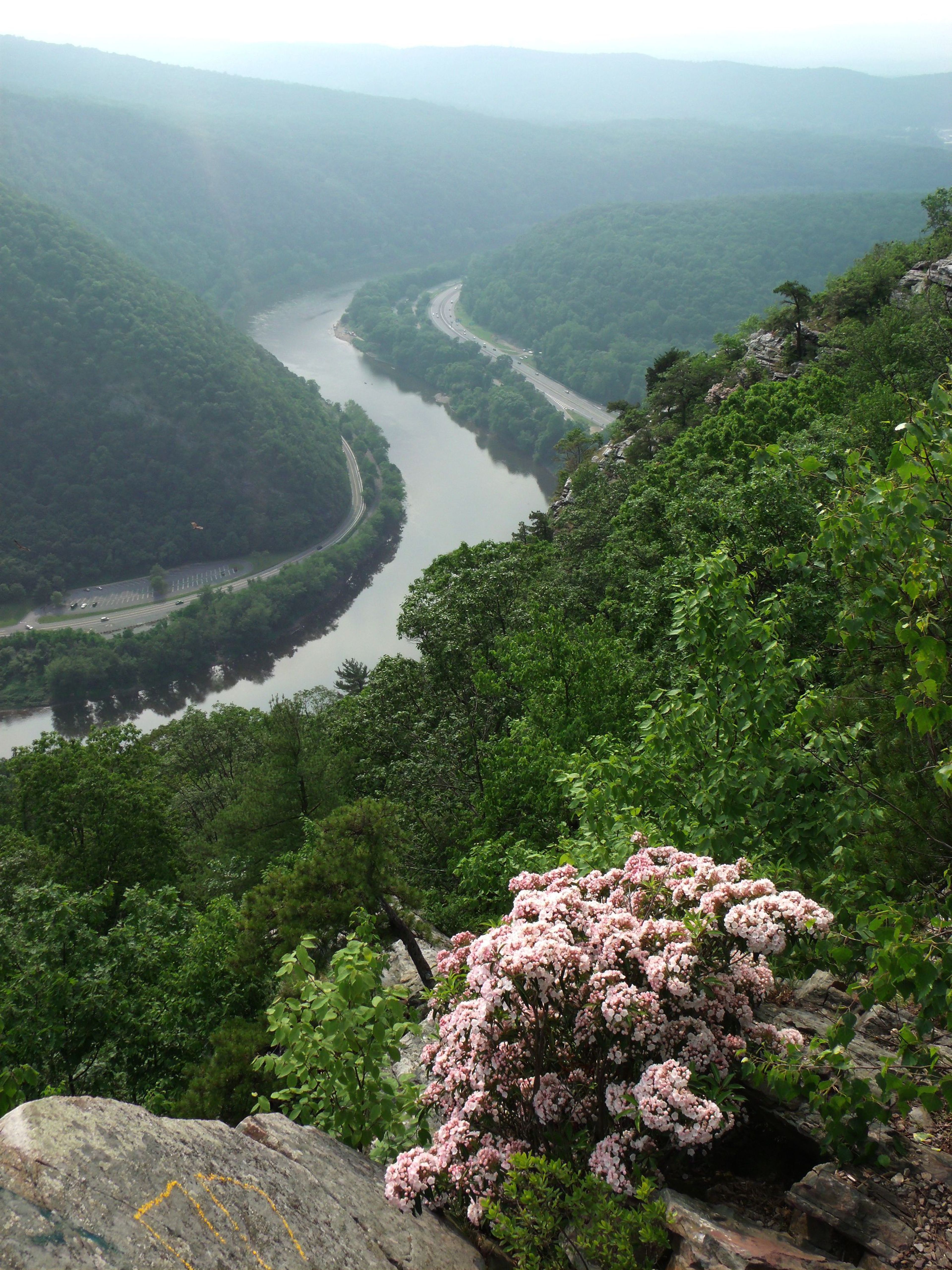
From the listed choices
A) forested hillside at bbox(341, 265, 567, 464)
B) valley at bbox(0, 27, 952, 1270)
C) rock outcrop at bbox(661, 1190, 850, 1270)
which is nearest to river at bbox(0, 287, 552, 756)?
forested hillside at bbox(341, 265, 567, 464)

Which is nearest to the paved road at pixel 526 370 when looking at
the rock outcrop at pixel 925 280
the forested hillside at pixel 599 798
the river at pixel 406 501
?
the river at pixel 406 501

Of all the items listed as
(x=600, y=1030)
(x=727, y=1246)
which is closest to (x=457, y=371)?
(x=600, y=1030)

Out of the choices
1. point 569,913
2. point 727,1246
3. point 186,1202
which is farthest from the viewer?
point 569,913

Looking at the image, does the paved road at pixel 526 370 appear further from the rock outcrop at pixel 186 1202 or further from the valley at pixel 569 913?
the rock outcrop at pixel 186 1202

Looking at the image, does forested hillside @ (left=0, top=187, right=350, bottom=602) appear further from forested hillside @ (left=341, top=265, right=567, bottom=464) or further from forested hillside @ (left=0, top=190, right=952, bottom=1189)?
forested hillside @ (left=0, top=190, right=952, bottom=1189)

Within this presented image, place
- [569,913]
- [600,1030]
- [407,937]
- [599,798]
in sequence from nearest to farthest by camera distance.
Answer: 1. [600,1030]
2. [569,913]
3. [599,798]
4. [407,937]

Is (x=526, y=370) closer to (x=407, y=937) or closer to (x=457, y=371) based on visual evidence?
(x=457, y=371)
